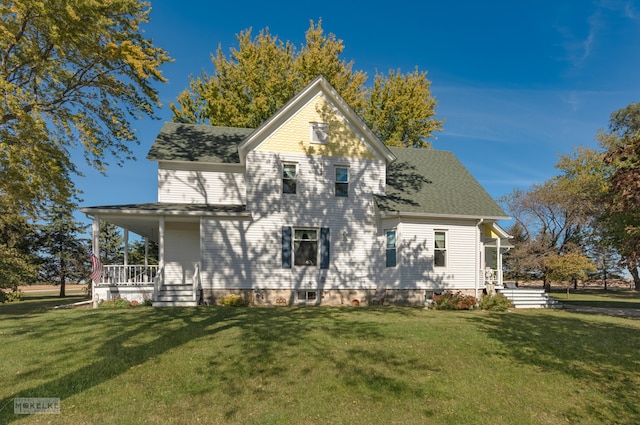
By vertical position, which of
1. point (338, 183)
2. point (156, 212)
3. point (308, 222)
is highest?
point (338, 183)

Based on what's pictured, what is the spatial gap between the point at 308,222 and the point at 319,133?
4354 mm

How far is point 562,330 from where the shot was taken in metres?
11.9

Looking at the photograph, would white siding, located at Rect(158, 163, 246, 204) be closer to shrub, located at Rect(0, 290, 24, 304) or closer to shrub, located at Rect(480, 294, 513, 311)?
shrub, located at Rect(480, 294, 513, 311)

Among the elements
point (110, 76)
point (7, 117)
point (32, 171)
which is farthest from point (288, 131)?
point (7, 117)

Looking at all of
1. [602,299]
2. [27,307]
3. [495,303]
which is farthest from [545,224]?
[27,307]

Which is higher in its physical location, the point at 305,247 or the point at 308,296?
the point at 305,247

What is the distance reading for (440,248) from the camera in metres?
18.5

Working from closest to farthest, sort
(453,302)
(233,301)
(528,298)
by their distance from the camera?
(233,301)
(453,302)
(528,298)

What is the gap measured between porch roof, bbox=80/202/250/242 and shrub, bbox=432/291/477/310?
941 cm

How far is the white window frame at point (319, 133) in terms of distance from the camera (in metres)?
18.2

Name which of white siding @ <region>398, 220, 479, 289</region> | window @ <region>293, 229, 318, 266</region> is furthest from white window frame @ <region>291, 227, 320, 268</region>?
white siding @ <region>398, 220, 479, 289</region>

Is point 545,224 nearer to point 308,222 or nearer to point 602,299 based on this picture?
point 602,299

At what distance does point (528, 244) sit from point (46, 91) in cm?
4148

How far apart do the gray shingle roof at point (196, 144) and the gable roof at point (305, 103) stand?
188 centimetres
